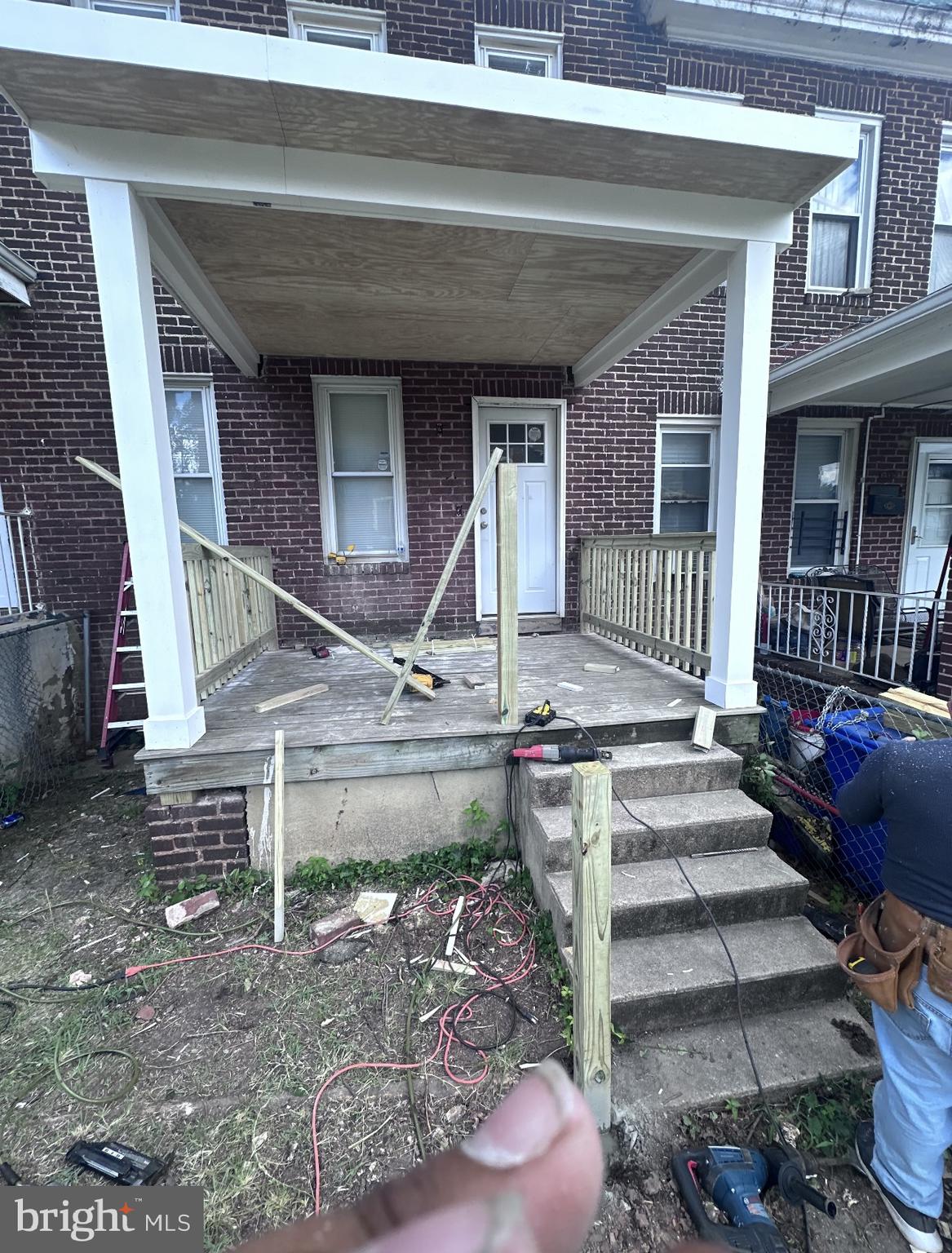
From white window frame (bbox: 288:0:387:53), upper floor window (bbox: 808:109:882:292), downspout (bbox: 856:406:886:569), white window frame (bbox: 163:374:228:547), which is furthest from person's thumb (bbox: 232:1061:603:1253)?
upper floor window (bbox: 808:109:882:292)

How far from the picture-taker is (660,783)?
3.02 m

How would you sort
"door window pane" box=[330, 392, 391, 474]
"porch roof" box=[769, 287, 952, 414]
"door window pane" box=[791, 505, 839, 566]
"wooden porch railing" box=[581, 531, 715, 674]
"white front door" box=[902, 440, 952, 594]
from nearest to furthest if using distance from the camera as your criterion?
1. "wooden porch railing" box=[581, 531, 715, 674]
2. "porch roof" box=[769, 287, 952, 414]
3. "door window pane" box=[330, 392, 391, 474]
4. "door window pane" box=[791, 505, 839, 566]
5. "white front door" box=[902, 440, 952, 594]

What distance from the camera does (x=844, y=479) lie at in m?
6.73

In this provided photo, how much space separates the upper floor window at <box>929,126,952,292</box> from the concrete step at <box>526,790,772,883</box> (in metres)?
7.56

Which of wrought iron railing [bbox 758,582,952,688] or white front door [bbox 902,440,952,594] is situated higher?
white front door [bbox 902,440,952,594]

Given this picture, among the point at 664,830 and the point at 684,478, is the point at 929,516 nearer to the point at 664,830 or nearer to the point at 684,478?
the point at 684,478

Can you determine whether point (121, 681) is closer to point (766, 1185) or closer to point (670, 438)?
point (766, 1185)

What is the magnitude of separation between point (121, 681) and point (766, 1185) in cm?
588

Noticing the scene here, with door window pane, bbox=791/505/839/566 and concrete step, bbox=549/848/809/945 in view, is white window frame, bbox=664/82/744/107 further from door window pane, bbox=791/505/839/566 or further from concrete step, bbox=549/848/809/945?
concrete step, bbox=549/848/809/945

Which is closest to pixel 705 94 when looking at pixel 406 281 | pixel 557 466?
pixel 557 466

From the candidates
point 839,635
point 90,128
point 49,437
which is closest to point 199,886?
point 90,128

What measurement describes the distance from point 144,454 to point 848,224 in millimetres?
7978

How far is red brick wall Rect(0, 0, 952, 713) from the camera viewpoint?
16.7 ft

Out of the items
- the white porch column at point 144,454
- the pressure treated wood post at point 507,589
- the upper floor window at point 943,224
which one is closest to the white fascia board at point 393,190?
the white porch column at point 144,454
